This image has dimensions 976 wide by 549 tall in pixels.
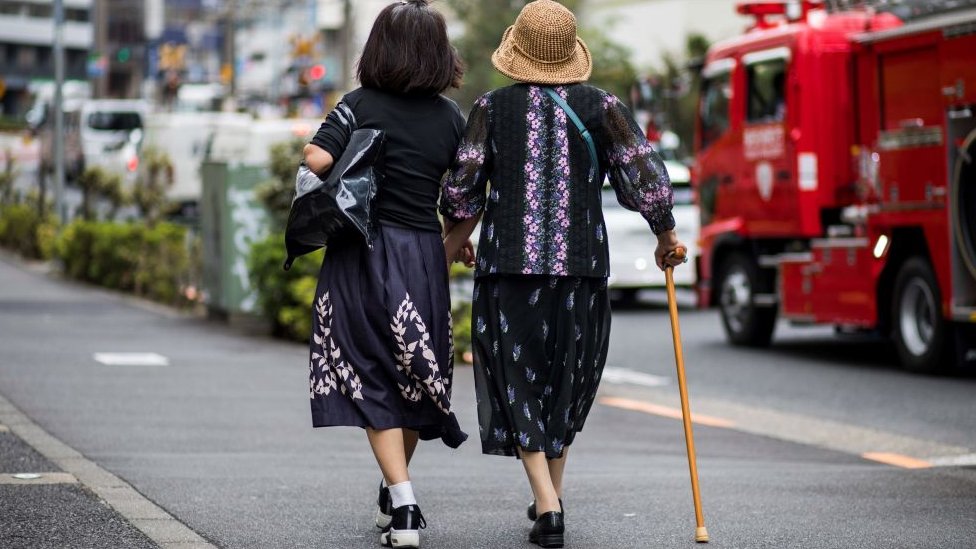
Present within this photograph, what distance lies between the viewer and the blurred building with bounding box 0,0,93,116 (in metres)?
112

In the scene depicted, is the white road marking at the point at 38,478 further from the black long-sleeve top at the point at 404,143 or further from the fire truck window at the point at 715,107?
the fire truck window at the point at 715,107

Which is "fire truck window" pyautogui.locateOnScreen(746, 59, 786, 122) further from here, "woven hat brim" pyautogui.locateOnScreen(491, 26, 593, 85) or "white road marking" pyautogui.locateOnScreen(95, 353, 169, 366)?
"woven hat brim" pyautogui.locateOnScreen(491, 26, 593, 85)

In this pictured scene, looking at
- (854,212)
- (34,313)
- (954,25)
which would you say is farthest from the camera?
(34,313)

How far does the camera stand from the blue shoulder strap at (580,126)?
5746mm

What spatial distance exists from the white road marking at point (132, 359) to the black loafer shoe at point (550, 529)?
7.36 m

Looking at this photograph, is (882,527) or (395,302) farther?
(882,527)

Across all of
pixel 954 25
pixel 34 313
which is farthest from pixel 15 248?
pixel 954 25

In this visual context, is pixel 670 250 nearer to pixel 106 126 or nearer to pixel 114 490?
pixel 114 490

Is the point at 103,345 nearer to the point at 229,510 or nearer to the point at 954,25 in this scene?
the point at 954,25

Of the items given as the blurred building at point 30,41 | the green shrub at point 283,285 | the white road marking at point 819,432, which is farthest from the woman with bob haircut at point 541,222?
the blurred building at point 30,41

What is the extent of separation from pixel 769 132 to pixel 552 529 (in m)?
9.99

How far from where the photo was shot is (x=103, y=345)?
46.1 feet

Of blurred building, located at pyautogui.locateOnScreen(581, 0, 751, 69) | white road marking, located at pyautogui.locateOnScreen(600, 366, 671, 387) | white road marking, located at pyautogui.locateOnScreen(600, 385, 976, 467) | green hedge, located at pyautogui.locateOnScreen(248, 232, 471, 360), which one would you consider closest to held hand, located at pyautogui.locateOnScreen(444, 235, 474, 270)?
white road marking, located at pyautogui.locateOnScreen(600, 385, 976, 467)

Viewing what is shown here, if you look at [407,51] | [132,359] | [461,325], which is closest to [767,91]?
[461,325]
